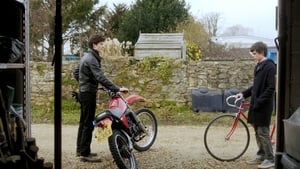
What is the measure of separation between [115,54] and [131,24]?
9.07 meters

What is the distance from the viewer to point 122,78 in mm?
12508

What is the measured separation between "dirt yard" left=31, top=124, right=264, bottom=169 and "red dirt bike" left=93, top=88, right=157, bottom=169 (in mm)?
355

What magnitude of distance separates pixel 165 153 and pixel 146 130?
46 cm

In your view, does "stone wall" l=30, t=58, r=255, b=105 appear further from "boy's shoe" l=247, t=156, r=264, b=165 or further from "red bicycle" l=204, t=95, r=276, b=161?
"boy's shoe" l=247, t=156, r=264, b=165

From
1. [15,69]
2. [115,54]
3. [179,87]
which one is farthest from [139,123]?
[115,54]

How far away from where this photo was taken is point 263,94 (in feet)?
20.7

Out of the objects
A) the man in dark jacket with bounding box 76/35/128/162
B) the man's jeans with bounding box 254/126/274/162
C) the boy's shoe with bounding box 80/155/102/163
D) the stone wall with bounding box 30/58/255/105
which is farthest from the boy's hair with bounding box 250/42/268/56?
the stone wall with bounding box 30/58/255/105

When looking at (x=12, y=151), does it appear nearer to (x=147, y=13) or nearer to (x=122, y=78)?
(x=122, y=78)

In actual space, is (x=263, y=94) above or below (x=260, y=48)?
below

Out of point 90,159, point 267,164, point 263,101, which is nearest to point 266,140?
point 267,164

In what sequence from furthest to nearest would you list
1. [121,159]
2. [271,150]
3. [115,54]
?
[115,54], [271,150], [121,159]

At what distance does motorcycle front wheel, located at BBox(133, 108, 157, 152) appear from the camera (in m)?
7.21

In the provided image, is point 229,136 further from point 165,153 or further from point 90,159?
point 90,159

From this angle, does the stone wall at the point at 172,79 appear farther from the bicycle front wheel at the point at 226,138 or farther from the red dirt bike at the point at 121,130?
the red dirt bike at the point at 121,130
